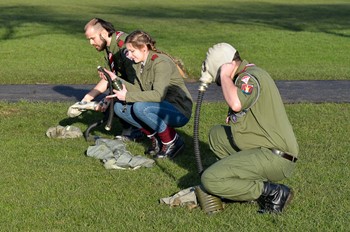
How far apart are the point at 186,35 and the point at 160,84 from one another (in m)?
18.1

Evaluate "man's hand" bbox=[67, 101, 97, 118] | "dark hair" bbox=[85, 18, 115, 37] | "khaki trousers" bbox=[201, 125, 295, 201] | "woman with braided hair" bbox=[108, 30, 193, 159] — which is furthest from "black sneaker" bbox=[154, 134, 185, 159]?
"khaki trousers" bbox=[201, 125, 295, 201]

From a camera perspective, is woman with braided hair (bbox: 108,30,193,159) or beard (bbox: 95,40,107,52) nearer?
woman with braided hair (bbox: 108,30,193,159)

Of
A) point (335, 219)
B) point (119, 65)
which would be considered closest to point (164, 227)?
point (335, 219)

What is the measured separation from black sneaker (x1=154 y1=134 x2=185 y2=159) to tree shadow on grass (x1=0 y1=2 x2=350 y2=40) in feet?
55.9

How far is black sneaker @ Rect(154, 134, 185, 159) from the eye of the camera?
820 cm

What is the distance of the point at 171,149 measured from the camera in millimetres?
8227

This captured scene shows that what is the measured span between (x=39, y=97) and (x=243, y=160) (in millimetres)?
7289

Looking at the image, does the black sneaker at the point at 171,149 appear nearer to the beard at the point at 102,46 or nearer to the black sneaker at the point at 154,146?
the black sneaker at the point at 154,146

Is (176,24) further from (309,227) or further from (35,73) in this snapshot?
(309,227)

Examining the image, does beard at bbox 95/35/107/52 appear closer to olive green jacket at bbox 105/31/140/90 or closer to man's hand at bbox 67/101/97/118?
olive green jacket at bbox 105/31/140/90

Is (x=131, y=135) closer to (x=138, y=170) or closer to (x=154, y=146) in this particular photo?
(x=154, y=146)

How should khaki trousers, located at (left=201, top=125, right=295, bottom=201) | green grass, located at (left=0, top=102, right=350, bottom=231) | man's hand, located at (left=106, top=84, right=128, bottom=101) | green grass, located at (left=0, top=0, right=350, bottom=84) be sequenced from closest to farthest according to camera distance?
green grass, located at (left=0, top=102, right=350, bottom=231), khaki trousers, located at (left=201, top=125, right=295, bottom=201), man's hand, located at (left=106, top=84, right=128, bottom=101), green grass, located at (left=0, top=0, right=350, bottom=84)

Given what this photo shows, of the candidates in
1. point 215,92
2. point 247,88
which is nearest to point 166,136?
point 247,88

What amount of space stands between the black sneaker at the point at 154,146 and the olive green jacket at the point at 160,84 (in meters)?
0.42
